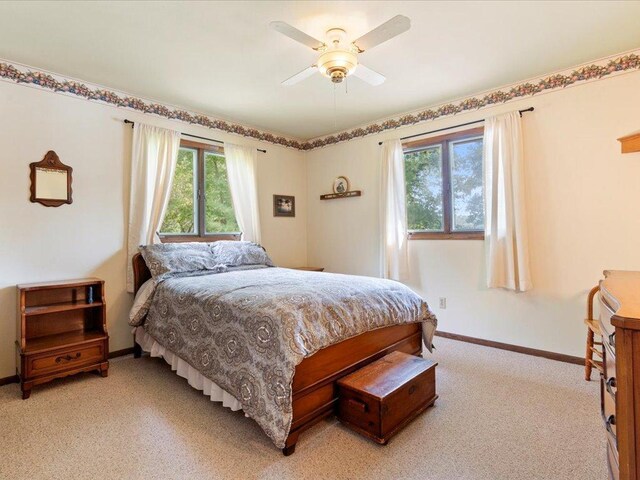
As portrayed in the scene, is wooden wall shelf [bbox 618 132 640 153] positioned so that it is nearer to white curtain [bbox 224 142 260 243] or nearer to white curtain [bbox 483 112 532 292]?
white curtain [bbox 483 112 532 292]

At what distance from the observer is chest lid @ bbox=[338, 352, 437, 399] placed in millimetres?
1916

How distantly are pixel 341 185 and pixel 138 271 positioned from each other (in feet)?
9.11

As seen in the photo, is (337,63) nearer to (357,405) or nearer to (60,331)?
(357,405)

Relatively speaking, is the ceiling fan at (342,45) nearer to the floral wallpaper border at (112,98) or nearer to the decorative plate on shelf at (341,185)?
the floral wallpaper border at (112,98)

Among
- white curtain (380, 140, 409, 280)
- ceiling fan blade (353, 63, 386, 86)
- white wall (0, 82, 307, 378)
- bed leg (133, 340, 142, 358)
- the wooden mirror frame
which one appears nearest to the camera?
ceiling fan blade (353, 63, 386, 86)

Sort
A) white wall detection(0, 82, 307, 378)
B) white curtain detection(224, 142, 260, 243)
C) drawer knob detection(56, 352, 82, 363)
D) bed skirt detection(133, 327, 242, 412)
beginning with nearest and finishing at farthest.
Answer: bed skirt detection(133, 327, 242, 412)
drawer knob detection(56, 352, 82, 363)
white wall detection(0, 82, 307, 378)
white curtain detection(224, 142, 260, 243)

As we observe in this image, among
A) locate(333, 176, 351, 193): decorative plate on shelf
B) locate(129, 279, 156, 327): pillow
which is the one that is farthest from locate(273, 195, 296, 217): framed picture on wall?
locate(129, 279, 156, 327): pillow

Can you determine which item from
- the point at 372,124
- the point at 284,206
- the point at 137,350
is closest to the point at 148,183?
the point at 137,350

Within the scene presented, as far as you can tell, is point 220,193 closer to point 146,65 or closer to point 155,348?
point 146,65

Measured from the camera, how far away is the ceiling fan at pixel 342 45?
1837 mm

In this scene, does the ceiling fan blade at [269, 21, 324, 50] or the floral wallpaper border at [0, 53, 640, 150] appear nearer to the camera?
the ceiling fan blade at [269, 21, 324, 50]

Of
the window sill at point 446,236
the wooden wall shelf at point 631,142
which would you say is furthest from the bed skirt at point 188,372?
the wooden wall shelf at point 631,142

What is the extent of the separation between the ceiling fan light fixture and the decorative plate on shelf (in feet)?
7.98

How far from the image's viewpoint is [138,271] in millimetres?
3326
